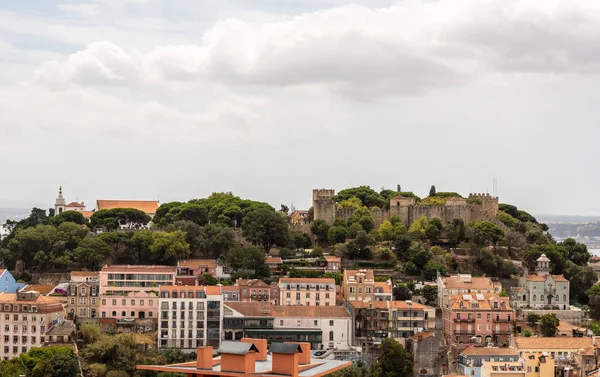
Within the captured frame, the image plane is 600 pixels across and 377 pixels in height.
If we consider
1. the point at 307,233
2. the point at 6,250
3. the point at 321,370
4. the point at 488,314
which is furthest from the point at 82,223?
the point at 321,370

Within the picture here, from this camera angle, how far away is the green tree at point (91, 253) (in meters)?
56.2

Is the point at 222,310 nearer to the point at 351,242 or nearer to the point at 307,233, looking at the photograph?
the point at 351,242

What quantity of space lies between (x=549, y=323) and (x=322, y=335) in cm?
1081

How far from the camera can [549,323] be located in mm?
50062

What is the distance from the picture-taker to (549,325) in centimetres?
5003

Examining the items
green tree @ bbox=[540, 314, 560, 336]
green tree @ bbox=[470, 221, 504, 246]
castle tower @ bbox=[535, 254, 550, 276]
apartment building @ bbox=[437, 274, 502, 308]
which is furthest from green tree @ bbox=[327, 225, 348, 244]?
green tree @ bbox=[540, 314, 560, 336]

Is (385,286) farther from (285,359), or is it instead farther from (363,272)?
(285,359)

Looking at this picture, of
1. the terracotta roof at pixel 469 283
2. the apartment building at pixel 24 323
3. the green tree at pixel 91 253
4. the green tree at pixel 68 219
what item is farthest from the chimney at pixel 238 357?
the green tree at pixel 68 219

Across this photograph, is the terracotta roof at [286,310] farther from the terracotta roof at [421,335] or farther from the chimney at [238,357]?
the chimney at [238,357]

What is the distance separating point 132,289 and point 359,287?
11013 mm

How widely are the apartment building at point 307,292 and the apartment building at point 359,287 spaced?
0.92 meters

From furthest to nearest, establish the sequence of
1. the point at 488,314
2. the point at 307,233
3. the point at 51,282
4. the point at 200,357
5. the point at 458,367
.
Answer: the point at 307,233 < the point at 51,282 < the point at 488,314 < the point at 458,367 < the point at 200,357

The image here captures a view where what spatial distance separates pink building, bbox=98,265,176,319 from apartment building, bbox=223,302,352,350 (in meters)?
3.86

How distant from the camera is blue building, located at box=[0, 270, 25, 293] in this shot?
54031mm
